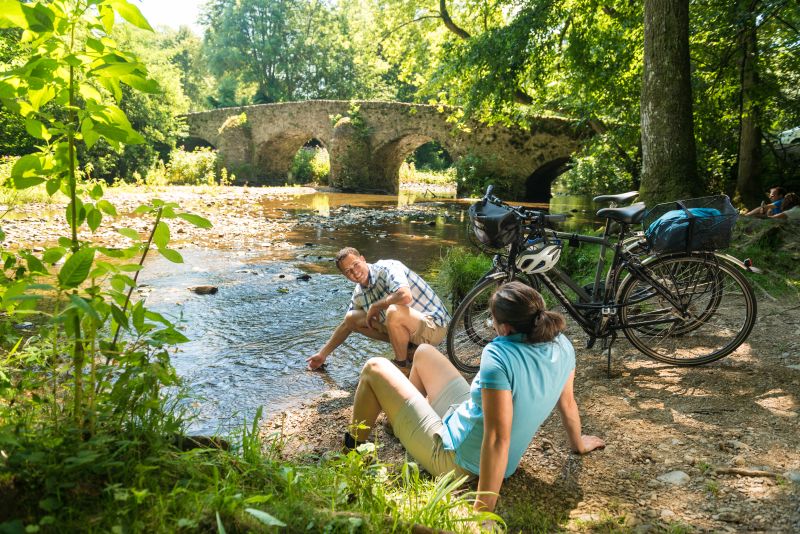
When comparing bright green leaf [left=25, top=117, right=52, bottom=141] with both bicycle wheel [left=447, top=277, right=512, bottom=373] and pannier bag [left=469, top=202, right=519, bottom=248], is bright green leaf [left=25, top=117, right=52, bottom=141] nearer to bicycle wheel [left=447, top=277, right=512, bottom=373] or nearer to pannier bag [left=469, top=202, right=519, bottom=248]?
pannier bag [left=469, top=202, right=519, bottom=248]

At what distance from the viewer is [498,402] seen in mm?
2092

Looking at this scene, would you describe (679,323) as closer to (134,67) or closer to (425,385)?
(425,385)

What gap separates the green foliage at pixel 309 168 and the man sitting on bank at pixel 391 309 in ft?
85.0

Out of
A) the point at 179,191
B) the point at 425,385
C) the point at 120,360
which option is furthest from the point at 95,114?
the point at 179,191

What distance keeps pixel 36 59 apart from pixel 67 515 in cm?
127

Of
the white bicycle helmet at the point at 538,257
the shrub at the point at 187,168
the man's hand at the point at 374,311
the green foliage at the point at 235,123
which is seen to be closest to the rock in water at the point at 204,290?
the man's hand at the point at 374,311

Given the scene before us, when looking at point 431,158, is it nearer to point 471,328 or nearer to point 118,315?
point 471,328

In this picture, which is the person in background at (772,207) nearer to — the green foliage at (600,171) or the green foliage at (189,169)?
the green foliage at (600,171)

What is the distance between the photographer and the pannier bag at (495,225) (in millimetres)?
3566

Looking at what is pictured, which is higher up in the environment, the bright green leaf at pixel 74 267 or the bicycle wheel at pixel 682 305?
the bright green leaf at pixel 74 267

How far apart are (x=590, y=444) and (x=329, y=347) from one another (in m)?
2.20

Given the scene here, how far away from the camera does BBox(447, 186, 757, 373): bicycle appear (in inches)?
142

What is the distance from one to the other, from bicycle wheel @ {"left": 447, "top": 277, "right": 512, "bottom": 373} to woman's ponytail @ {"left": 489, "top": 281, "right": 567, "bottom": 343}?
1503 millimetres

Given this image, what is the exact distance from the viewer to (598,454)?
2781mm
